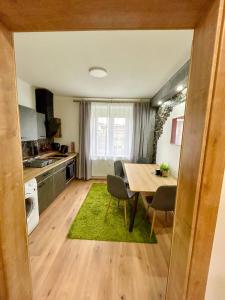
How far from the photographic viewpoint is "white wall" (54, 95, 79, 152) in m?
4.53

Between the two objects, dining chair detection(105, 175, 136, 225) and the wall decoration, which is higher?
the wall decoration

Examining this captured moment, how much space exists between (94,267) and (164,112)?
10.6ft

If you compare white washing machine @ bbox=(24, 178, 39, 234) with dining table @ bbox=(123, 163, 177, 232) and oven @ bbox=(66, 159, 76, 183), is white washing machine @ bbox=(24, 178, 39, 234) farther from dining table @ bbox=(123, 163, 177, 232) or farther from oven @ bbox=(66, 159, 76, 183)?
oven @ bbox=(66, 159, 76, 183)

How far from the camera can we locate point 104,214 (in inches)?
107

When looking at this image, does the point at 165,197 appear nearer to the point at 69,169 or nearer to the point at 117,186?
the point at 117,186

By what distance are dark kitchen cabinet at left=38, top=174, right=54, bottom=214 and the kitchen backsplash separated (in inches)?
33.4

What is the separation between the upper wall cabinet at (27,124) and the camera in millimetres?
2645

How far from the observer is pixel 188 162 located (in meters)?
0.81

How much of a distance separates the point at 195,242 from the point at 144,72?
8.11 ft

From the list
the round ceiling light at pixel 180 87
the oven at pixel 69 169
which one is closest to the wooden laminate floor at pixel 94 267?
the oven at pixel 69 169

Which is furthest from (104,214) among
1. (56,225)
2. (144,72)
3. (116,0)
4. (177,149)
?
(116,0)

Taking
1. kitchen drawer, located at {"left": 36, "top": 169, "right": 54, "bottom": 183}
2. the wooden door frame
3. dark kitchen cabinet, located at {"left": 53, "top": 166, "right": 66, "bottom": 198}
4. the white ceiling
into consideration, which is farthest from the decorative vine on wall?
kitchen drawer, located at {"left": 36, "top": 169, "right": 54, "bottom": 183}

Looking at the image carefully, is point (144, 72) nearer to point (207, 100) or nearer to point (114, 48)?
point (114, 48)

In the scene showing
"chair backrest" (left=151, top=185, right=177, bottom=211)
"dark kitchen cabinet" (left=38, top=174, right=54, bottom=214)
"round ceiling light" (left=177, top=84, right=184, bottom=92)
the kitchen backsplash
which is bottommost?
"dark kitchen cabinet" (left=38, top=174, right=54, bottom=214)
